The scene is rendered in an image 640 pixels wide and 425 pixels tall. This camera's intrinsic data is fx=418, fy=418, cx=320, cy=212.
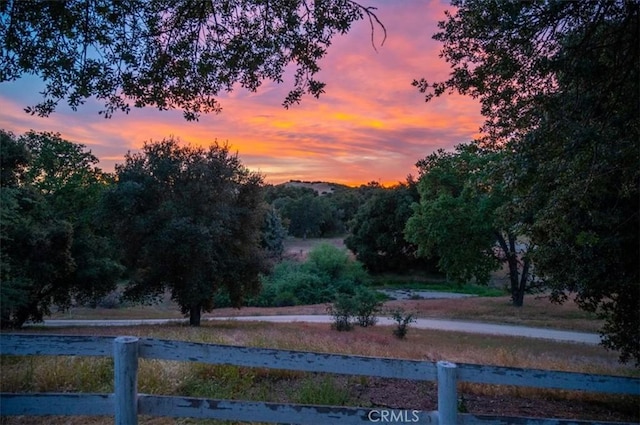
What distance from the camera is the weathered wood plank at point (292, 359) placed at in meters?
3.74

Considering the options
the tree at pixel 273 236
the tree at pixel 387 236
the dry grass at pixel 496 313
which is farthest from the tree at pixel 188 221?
the tree at pixel 273 236

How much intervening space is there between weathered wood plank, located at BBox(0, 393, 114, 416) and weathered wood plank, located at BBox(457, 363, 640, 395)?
314 centimetres

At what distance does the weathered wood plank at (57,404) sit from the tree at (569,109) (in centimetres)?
656

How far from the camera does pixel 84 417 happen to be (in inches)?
207

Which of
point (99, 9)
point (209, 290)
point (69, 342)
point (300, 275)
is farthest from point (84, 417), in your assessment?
point (300, 275)

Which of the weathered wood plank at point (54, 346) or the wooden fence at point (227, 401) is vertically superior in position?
the weathered wood plank at point (54, 346)

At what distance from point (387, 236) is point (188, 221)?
36175 mm

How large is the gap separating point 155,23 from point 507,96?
599cm

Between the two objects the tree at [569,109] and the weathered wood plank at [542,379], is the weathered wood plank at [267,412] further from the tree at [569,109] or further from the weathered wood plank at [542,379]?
the tree at [569,109]

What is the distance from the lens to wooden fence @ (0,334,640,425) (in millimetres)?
3607

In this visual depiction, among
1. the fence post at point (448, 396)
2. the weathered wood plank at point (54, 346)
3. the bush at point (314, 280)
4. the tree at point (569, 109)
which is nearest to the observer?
the fence post at point (448, 396)

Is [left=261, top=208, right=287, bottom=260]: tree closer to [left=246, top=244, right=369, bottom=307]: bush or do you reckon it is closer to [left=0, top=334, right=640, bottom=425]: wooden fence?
[left=246, top=244, right=369, bottom=307]: bush

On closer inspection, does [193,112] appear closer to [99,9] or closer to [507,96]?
[99,9]

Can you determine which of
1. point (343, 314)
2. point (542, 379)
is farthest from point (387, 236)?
point (542, 379)
